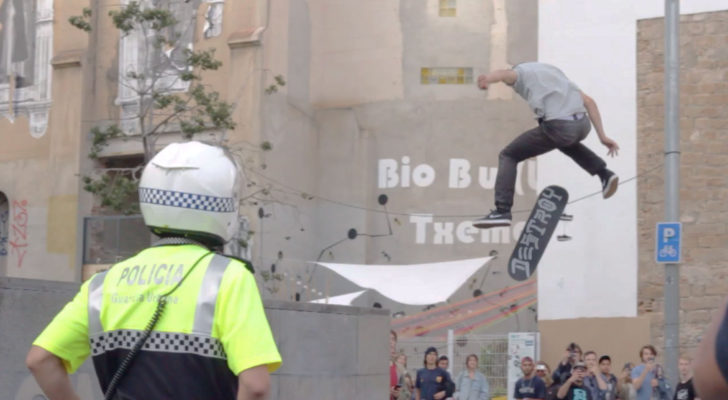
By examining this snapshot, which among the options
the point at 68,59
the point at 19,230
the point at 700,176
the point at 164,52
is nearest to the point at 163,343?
the point at 700,176

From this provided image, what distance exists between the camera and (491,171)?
30.7m

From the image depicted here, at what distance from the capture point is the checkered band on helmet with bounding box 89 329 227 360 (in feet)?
11.4

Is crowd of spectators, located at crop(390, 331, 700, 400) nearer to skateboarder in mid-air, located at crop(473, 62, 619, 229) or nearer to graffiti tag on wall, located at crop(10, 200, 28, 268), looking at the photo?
skateboarder in mid-air, located at crop(473, 62, 619, 229)

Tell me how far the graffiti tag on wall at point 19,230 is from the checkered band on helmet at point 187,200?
2999 centimetres

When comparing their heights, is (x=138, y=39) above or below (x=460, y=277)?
above

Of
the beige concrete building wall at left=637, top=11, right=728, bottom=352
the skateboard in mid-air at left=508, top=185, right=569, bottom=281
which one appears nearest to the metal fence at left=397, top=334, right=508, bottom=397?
the beige concrete building wall at left=637, top=11, right=728, bottom=352

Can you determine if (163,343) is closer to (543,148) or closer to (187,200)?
(187,200)

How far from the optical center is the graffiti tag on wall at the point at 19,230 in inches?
1291

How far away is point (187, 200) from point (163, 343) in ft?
1.39

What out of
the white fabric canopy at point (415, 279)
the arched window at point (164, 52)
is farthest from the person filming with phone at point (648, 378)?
the arched window at point (164, 52)

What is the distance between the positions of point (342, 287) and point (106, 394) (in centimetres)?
2694

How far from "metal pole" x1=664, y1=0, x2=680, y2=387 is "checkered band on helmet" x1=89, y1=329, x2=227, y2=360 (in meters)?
10.2

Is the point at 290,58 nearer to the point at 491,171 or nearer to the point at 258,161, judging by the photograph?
the point at 258,161

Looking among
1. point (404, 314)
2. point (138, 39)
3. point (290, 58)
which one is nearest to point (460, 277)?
point (404, 314)
